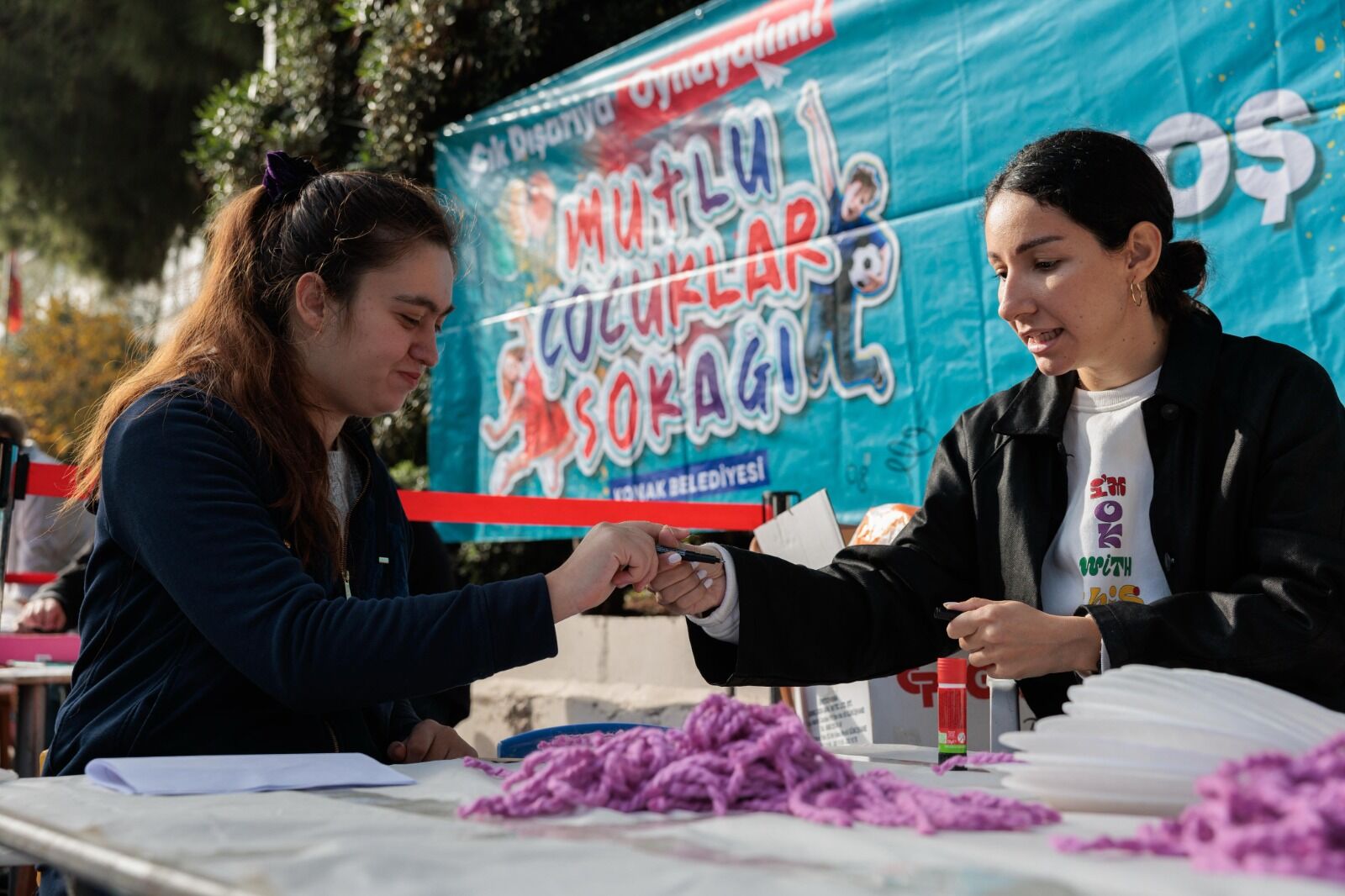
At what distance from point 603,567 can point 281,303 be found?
750 millimetres

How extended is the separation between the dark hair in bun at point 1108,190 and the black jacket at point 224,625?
116cm

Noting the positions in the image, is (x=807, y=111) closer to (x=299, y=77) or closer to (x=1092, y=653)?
(x=1092, y=653)

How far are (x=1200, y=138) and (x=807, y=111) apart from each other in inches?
54.0

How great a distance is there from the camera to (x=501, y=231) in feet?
17.8

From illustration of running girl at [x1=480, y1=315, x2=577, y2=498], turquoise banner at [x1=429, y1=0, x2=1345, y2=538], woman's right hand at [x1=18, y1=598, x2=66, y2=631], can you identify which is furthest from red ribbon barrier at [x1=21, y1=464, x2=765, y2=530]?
woman's right hand at [x1=18, y1=598, x2=66, y2=631]

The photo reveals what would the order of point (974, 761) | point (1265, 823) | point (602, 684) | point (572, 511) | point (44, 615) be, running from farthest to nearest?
point (602, 684)
point (44, 615)
point (572, 511)
point (974, 761)
point (1265, 823)

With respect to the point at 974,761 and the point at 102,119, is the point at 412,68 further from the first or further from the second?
the point at 102,119

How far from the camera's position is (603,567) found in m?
1.71

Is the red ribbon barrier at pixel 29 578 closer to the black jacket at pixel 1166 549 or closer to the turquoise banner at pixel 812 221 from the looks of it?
the turquoise banner at pixel 812 221

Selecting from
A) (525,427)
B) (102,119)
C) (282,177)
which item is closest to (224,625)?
(282,177)

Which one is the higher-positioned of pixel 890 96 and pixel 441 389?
pixel 890 96

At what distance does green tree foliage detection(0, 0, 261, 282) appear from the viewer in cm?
1095

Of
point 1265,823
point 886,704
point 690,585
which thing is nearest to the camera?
point 1265,823

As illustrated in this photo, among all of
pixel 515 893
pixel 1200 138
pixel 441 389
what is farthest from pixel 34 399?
pixel 515 893
